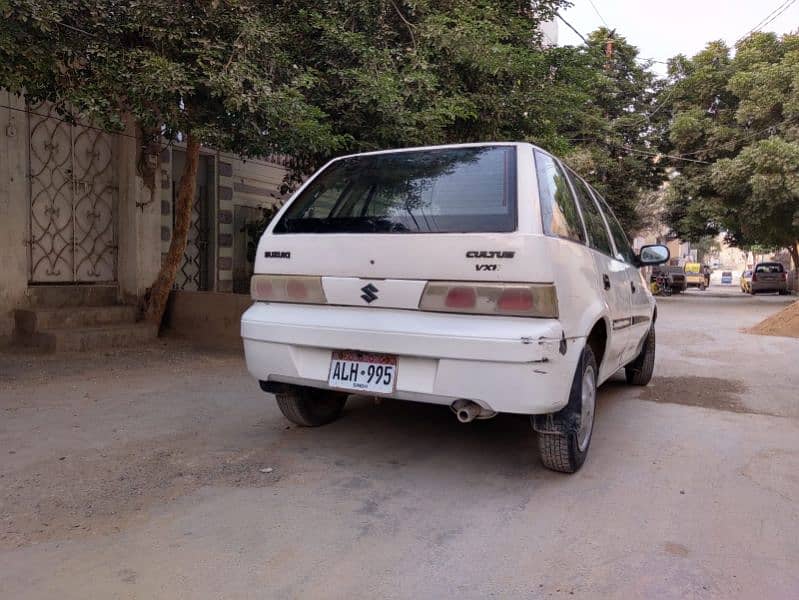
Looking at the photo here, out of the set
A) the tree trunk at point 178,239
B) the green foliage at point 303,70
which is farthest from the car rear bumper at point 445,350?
the tree trunk at point 178,239

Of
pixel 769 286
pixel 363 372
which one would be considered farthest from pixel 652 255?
pixel 769 286

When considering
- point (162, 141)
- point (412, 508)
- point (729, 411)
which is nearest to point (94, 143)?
point (162, 141)

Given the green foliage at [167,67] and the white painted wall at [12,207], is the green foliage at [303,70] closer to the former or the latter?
the green foliage at [167,67]

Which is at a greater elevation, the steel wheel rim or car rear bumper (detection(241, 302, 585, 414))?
car rear bumper (detection(241, 302, 585, 414))

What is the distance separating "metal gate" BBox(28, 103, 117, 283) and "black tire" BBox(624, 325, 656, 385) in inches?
268

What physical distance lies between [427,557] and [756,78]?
22.1 metres

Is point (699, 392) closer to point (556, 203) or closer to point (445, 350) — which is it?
point (556, 203)

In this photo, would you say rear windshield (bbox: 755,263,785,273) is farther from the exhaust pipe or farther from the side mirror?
the exhaust pipe

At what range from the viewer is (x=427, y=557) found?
101 inches

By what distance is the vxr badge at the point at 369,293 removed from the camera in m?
3.36

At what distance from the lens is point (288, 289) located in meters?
3.62

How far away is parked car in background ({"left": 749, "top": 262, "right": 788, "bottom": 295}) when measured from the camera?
101 ft

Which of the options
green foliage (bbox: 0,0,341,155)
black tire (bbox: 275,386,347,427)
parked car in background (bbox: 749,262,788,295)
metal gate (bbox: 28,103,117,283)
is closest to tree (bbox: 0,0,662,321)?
green foliage (bbox: 0,0,341,155)

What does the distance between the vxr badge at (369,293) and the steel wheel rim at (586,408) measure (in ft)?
4.06
